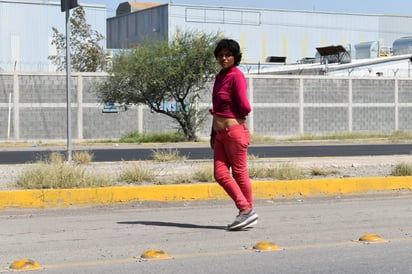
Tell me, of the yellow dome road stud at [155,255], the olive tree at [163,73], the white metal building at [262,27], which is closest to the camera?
the yellow dome road stud at [155,255]

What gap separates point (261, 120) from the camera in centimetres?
4069

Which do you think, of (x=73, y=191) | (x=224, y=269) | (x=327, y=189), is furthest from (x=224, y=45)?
(x=327, y=189)

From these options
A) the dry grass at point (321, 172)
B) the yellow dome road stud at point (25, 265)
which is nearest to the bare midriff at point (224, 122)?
the yellow dome road stud at point (25, 265)

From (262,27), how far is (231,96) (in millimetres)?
62422

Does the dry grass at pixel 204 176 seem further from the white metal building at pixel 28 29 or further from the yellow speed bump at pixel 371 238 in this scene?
the white metal building at pixel 28 29

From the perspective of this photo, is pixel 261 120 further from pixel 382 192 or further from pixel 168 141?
pixel 382 192

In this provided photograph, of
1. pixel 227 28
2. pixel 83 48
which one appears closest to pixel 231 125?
pixel 83 48

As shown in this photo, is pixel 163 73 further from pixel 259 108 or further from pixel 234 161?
pixel 234 161

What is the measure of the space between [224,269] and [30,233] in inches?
110

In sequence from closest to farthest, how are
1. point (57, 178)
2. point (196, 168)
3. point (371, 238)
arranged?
1. point (371, 238)
2. point (57, 178)
3. point (196, 168)

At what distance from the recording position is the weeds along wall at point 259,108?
117 feet

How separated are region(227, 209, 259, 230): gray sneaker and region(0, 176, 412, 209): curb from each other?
2.87 meters

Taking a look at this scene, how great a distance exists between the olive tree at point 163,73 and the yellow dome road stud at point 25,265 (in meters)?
27.5

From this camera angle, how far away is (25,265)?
6.83 meters
